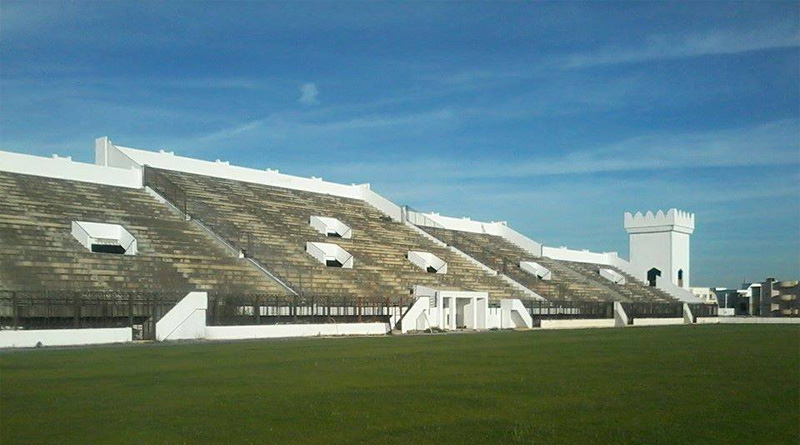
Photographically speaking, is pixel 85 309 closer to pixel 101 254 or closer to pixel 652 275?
pixel 101 254

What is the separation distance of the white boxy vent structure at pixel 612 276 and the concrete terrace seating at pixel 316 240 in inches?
874

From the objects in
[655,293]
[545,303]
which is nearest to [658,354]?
[545,303]

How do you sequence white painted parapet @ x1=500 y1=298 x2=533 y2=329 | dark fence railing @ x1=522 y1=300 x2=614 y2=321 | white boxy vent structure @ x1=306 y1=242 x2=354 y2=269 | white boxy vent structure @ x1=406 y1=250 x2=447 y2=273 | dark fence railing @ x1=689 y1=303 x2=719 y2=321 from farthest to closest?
dark fence railing @ x1=689 y1=303 x2=719 y2=321
white boxy vent structure @ x1=406 y1=250 x2=447 y2=273
dark fence railing @ x1=522 y1=300 x2=614 y2=321
white painted parapet @ x1=500 y1=298 x2=533 y2=329
white boxy vent structure @ x1=306 y1=242 x2=354 y2=269

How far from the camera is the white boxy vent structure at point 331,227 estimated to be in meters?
55.3

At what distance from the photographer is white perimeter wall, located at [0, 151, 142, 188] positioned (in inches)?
1748

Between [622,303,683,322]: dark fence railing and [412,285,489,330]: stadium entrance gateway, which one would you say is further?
[622,303,683,322]: dark fence railing

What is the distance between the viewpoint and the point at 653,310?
66.4 meters

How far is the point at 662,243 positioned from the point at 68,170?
6068 centimetres

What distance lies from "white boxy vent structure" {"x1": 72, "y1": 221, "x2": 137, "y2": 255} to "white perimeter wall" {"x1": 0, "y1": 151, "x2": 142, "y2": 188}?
7.35 metres

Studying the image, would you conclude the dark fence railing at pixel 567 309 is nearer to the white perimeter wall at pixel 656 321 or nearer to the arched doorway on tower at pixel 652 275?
the white perimeter wall at pixel 656 321

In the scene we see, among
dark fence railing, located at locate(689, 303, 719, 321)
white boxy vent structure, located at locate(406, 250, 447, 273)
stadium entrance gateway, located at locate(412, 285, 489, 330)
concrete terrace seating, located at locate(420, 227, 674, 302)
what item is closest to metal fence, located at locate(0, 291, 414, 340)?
stadium entrance gateway, located at locate(412, 285, 489, 330)

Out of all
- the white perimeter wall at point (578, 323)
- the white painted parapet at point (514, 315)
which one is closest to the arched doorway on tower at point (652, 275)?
the white perimeter wall at point (578, 323)

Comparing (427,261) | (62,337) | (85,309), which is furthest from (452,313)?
(62,337)

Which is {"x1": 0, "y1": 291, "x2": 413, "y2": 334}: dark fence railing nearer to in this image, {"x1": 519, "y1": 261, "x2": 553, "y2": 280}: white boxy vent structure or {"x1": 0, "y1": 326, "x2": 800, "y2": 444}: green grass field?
{"x1": 0, "y1": 326, "x2": 800, "y2": 444}: green grass field
